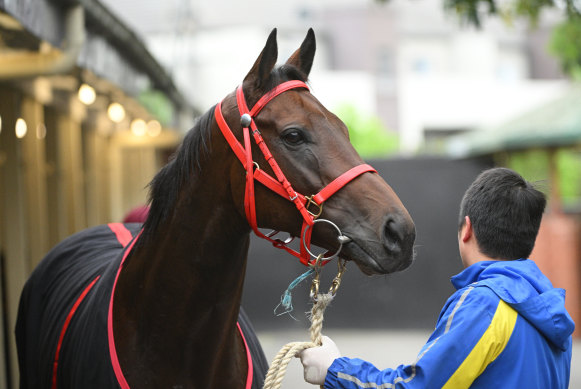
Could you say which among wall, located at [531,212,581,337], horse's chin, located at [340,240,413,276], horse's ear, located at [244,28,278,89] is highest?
horse's ear, located at [244,28,278,89]

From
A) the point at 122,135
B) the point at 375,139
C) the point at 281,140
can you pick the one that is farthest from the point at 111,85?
the point at 375,139

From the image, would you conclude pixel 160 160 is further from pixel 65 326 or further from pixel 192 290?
pixel 192 290

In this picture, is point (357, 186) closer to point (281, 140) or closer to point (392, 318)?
point (281, 140)

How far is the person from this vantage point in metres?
1.82

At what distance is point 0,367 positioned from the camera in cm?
527

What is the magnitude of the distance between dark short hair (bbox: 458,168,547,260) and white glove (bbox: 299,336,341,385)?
565 millimetres

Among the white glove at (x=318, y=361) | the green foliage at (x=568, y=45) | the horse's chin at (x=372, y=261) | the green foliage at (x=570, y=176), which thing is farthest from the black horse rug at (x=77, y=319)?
the green foliage at (x=570, y=176)

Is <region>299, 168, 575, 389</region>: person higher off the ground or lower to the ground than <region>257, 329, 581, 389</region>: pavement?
higher

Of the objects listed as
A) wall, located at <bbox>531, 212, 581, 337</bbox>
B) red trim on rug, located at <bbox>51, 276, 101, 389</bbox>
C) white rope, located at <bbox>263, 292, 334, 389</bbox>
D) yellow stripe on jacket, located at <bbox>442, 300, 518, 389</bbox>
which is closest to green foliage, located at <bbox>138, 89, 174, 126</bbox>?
red trim on rug, located at <bbox>51, 276, 101, 389</bbox>

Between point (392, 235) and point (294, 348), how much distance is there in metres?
0.46

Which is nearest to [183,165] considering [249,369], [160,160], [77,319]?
[249,369]

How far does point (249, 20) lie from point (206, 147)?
1191 inches

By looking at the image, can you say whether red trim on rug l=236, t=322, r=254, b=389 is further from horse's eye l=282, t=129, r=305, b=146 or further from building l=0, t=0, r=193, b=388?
building l=0, t=0, r=193, b=388

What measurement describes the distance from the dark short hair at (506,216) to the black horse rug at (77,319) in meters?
1.11
